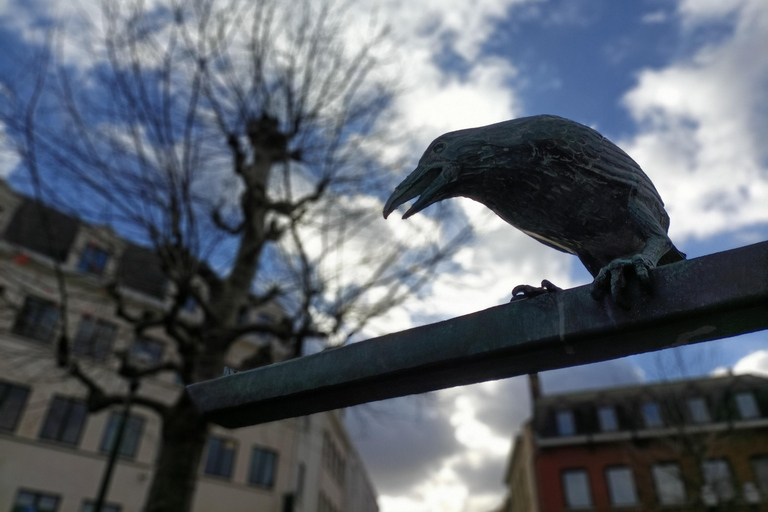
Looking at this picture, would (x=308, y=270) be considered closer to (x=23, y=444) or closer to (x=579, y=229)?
(x=579, y=229)

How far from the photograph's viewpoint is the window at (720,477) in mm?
16359

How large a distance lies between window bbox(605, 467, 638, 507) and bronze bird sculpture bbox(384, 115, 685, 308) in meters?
27.8

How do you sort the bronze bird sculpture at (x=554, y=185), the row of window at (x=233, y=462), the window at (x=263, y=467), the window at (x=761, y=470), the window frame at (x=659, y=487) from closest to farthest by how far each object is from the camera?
1. the bronze bird sculpture at (x=554, y=185)
2. the window frame at (x=659, y=487)
3. the window at (x=761, y=470)
4. the row of window at (x=233, y=462)
5. the window at (x=263, y=467)

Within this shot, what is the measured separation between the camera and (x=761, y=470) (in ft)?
76.2

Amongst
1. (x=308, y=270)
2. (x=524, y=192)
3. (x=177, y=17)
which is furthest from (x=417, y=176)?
(x=177, y=17)

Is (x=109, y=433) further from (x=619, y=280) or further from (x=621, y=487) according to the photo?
(x=619, y=280)

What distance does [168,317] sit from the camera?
353 inches

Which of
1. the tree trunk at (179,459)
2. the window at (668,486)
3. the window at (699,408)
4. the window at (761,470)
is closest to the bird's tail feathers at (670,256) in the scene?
the tree trunk at (179,459)

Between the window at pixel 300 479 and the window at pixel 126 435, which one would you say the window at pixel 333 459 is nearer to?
the window at pixel 300 479

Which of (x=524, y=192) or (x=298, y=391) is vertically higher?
(x=524, y=192)

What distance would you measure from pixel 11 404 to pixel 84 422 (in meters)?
2.54

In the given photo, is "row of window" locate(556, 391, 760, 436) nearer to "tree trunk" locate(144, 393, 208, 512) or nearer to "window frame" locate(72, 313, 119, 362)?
"tree trunk" locate(144, 393, 208, 512)

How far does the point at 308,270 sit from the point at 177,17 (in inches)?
188

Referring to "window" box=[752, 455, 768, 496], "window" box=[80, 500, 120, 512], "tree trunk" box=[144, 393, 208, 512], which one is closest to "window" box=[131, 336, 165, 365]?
"window" box=[80, 500, 120, 512]
